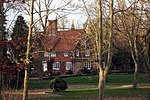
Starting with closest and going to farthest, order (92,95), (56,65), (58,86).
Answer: (92,95) < (58,86) < (56,65)

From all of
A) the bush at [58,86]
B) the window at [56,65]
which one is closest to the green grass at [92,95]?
the bush at [58,86]

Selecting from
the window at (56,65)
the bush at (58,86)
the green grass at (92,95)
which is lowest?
the green grass at (92,95)

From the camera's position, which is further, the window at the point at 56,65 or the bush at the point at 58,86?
the window at the point at 56,65

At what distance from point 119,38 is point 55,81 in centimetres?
723

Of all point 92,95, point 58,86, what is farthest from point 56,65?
point 92,95

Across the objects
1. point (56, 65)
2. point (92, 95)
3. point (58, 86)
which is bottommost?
point (92, 95)

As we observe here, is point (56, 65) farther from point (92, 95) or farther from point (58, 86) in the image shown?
point (92, 95)

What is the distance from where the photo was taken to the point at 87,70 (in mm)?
66062

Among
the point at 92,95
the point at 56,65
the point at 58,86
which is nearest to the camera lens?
the point at 92,95

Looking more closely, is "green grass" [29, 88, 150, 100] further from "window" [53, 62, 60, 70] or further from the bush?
"window" [53, 62, 60, 70]

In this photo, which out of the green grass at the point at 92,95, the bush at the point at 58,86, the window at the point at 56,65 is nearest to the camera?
the green grass at the point at 92,95

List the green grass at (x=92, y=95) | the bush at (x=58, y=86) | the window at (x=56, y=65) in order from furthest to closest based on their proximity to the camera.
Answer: the window at (x=56, y=65) → the bush at (x=58, y=86) → the green grass at (x=92, y=95)

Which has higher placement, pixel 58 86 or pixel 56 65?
pixel 56 65

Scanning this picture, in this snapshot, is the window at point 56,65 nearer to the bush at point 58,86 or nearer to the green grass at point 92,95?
the bush at point 58,86
